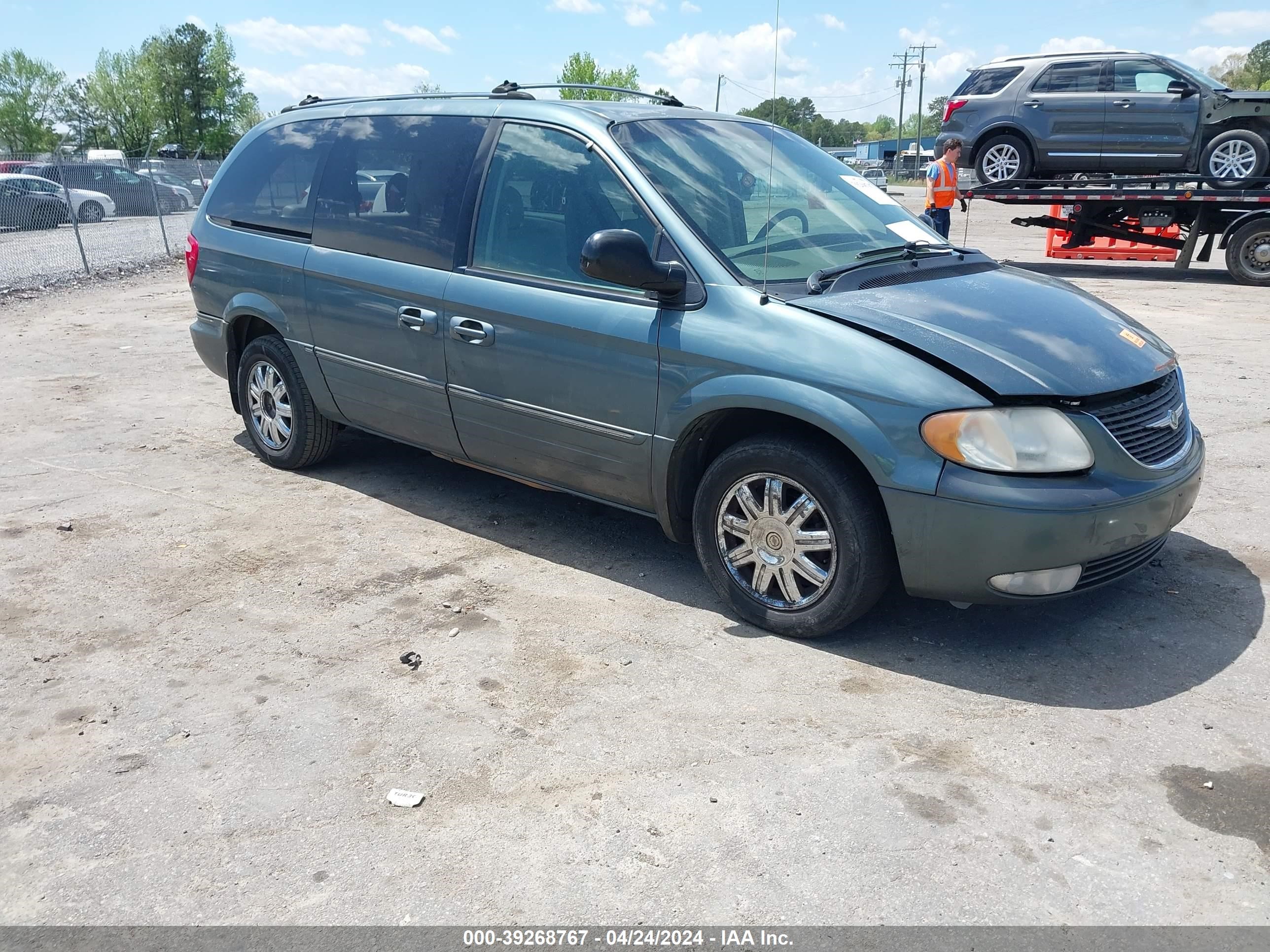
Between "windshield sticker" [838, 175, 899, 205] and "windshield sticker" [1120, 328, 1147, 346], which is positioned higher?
"windshield sticker" [838, 175, 899, 205]

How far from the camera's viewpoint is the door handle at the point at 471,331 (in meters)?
4.54

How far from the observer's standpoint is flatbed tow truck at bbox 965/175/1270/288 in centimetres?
1414

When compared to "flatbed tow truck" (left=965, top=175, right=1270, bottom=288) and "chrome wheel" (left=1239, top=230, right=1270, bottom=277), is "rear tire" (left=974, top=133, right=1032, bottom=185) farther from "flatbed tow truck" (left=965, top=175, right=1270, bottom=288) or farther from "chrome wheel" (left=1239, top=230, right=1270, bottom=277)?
"chrome wheel" (left=1239, top=230, right=1270, bottom=277)

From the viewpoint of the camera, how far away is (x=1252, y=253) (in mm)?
14164

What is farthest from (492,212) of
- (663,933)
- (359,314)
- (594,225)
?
(663,933)

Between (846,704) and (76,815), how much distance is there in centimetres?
234

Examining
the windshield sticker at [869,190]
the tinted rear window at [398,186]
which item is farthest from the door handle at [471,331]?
the windshield sticker at [869,190]

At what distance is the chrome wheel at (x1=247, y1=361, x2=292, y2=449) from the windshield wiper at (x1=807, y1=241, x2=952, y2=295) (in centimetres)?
315

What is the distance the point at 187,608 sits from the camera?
4348 mm

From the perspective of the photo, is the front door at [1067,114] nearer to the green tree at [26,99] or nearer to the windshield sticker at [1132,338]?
the windshield sticker at [1132,338]

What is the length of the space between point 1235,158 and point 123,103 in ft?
280

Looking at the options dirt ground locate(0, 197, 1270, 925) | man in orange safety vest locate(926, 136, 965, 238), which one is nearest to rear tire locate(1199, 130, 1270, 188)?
man in orange safety vest locate(926, 136, 965, 238)

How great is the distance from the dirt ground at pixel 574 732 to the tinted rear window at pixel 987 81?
12.3 metres

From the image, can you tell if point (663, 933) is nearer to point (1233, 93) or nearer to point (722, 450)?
point (722, 450)
